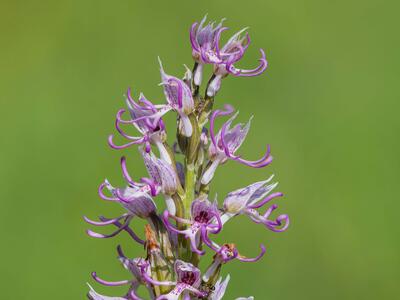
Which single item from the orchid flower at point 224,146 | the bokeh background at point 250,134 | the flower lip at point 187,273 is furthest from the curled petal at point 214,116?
the bokeh background at point 250,134

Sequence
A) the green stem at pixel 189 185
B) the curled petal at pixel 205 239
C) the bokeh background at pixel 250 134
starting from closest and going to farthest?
the curled petal at pixel 205 239, the green stem at pixel 189 185, the bokeh background at pixel 250 134

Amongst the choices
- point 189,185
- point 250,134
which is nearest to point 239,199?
point 189,185

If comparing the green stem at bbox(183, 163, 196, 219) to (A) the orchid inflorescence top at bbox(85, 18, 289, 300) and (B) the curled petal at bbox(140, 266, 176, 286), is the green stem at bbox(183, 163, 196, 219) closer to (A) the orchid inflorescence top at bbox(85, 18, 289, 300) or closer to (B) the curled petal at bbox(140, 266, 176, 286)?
(A) the orchid inflorescence top at bbox(85, 18, 289, 300)

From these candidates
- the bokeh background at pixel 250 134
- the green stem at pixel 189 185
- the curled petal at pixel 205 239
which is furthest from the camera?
the bokeh background at pixel 250 134

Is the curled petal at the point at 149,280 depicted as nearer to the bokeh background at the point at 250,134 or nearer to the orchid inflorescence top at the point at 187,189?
the orchid inflorescence top at the point at 187,189

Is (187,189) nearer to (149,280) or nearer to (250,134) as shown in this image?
(149,280)

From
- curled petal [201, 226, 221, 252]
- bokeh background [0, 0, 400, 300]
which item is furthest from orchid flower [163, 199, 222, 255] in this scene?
bokeh background [0, 0, 400, 300]

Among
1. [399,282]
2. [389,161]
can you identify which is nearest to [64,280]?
[399,282]

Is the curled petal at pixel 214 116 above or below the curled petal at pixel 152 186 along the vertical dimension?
above
